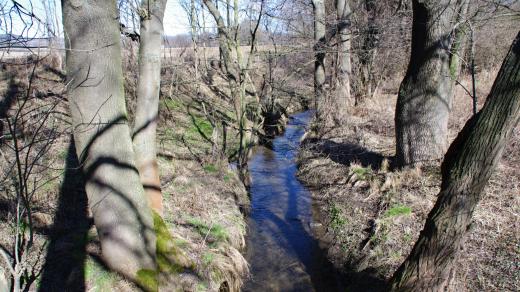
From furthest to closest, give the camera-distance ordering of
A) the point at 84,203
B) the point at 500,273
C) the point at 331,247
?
the point at 331,247, the point at 84,203, the point at 500,273

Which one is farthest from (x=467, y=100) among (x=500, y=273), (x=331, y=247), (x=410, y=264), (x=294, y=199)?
(x=410, y=264)

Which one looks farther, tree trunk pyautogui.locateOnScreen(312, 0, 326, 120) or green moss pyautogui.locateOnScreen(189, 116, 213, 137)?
tree trunk pyautogui.locateOnScreen(312, 0, 326, 120)

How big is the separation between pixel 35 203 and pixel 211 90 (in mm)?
14336

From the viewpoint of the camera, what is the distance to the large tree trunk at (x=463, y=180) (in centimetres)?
346

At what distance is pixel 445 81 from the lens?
7484mm

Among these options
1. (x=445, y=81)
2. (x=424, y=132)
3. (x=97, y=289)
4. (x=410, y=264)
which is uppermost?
(x=445, y=81)

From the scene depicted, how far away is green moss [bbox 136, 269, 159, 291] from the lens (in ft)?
14.8

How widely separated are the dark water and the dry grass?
38 cm

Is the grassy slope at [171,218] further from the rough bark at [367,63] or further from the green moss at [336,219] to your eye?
the rough bark at [367,63]

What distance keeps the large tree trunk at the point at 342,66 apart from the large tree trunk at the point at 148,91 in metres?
9.08

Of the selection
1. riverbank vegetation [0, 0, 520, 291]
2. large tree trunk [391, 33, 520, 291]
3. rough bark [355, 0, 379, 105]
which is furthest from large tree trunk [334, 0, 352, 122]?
large tree trunk [391, 33, 520, 291]

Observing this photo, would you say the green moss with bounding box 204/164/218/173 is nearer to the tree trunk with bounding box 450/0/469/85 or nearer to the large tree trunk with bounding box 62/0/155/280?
the large tree trunk with bounding box 62/0/155/280

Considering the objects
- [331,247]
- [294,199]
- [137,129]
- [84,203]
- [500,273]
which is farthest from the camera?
[294,199]

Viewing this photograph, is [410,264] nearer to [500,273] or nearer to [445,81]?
[500,273]
